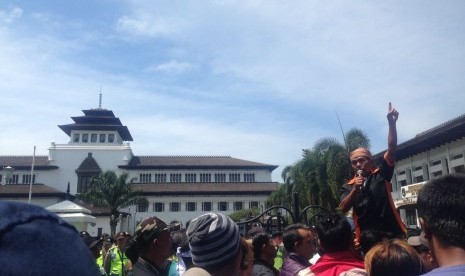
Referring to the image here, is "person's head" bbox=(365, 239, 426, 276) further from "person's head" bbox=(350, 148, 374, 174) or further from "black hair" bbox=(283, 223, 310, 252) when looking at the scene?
"black hair" bbox=(283, 223, 310, 252)

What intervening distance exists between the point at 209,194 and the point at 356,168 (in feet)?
174

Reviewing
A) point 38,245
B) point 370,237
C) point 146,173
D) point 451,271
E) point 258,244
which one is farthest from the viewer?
point 146,173

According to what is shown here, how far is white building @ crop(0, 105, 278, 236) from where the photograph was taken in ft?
184

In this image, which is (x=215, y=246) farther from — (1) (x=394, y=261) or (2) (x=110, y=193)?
(2) (x=110, y=193)

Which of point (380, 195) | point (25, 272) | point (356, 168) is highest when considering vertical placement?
point (356, 168)

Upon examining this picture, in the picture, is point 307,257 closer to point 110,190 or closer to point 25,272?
point 25,272

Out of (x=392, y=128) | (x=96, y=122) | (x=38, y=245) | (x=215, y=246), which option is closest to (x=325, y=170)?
(x=392, y=128)

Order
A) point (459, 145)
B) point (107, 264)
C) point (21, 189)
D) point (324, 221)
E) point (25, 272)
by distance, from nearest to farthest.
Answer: point (25, 272) → point (324, 221) → point (107, 264) → point (459, 145) → point (21, 189)

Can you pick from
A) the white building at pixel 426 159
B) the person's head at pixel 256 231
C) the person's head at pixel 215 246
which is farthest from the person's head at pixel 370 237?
the white building at pixel 426 159

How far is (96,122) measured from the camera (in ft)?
203

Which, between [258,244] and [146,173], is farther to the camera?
[146,173]

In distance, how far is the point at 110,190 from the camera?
43.7 meters

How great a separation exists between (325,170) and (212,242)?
25.1 meters

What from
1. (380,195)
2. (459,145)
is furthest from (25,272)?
(459,145)
